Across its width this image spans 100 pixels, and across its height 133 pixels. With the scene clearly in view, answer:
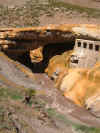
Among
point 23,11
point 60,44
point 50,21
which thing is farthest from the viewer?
point 23,11

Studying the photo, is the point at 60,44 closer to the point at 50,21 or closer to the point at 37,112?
the point at 37,112

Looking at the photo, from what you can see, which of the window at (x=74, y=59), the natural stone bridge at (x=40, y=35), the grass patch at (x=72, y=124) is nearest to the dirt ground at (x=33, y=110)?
the grass patch at (x=72, y=124)

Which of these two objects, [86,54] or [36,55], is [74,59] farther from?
[36,55]

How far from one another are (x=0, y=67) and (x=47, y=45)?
7887 mm

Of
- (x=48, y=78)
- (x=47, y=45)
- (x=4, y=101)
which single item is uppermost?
(x=4, y=101)

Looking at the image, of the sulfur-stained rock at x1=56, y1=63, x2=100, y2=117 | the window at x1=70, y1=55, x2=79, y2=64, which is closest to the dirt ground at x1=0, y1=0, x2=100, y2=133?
the sulfur-stained rock at x1=56, y1=63, x2=100, y2=117

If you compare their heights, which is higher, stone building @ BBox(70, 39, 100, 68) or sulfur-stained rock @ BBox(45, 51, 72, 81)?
stone building @ BBox(70, 39, 100, 68)

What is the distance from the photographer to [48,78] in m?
24.3

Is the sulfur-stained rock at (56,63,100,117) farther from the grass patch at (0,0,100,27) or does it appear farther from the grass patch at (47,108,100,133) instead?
the grass patch at (0,0,100,27)

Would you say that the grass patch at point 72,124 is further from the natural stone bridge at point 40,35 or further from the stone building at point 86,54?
the natural stone bridge at point 40,35

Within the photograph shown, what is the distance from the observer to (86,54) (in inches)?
801

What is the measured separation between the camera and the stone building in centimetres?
1984

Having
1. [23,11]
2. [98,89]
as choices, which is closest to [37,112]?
[98,89]

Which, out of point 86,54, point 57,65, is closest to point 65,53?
point 57,65
